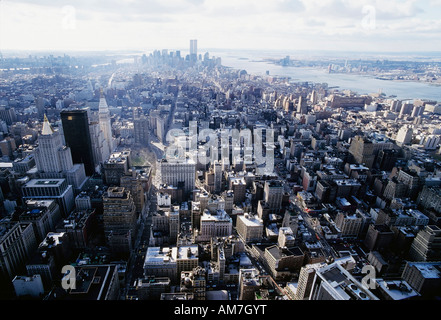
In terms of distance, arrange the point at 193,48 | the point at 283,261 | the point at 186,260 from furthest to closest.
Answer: the point at 193,48
the point at 283,261
the point at 186,260

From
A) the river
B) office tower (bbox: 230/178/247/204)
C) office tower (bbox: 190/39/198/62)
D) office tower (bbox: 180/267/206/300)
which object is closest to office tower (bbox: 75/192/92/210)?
office tower (bbox: 180/267/206/300)

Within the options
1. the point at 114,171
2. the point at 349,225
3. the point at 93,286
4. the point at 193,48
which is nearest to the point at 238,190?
the point at 349,225

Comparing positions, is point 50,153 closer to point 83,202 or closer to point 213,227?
point 83,202

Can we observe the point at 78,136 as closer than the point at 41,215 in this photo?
No

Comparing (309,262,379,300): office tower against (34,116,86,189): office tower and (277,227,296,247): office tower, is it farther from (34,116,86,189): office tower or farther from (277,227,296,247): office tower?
(34,116,86,189): office tower

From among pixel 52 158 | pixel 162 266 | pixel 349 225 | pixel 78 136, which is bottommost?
pixel 349 225
